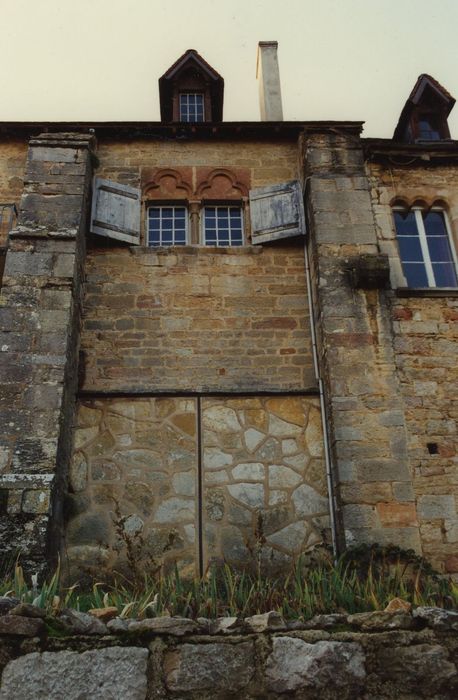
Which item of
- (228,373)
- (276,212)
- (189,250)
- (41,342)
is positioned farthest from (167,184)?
(41,342)

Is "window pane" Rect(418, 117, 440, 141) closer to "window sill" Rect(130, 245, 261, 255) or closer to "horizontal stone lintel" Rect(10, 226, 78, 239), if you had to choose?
"window sill" Rect(130, 245, 261, 255)

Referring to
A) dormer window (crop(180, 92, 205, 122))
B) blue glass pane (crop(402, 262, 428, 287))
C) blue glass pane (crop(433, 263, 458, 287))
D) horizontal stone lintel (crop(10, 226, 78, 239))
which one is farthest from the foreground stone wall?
dormer window (crop(180, 92, 205, 122))

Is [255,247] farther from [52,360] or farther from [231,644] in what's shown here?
[231,644]

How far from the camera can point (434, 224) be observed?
29.1 feet

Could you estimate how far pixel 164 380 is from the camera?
7664 mm

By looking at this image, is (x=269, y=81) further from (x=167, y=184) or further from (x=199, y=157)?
(x=167, y=184)

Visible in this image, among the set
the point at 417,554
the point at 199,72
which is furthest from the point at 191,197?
the point at 417,554

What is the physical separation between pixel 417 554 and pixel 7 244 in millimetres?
6065

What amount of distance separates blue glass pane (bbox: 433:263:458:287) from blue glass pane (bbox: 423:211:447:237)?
0.55 metres

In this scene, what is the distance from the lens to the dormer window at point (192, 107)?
1092cm

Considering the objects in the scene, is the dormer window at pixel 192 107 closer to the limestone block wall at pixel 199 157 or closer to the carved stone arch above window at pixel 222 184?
the limestone block wall at pixel 199 157

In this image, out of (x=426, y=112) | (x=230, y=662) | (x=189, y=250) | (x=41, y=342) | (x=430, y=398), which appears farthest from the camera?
(x=426, y=112)

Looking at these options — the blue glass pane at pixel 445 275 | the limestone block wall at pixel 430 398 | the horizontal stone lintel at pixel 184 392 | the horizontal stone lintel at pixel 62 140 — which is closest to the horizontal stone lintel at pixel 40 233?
the horizontal stone lintel at pixel 62 140

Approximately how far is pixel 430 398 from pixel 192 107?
22.9 feet
